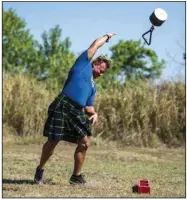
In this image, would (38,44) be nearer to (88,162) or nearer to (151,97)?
(151,97)

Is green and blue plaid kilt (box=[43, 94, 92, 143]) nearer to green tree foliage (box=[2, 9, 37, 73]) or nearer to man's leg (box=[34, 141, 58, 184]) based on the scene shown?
man's leg (box=[34, 141, 58, 184])

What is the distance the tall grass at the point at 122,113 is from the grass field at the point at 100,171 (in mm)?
779

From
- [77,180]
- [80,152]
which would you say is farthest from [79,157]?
[77,180]

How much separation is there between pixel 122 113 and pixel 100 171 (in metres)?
5.14

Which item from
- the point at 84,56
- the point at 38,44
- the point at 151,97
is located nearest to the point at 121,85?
the point at 151,97

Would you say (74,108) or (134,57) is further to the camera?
(134,57)

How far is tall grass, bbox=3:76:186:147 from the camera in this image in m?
12.3

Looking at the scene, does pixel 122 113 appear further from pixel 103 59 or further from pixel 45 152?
pixel 45 152

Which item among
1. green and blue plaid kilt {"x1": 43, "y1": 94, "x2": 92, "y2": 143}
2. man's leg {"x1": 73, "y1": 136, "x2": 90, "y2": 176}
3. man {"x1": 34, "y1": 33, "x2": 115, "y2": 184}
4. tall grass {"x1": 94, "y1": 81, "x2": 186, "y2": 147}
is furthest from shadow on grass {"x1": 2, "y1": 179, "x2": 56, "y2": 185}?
tall grass {"x1": 94, "y1": 81, "x2": 186, "y2": 147}

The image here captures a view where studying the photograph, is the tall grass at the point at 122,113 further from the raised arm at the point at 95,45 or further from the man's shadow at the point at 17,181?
the raised arm at the point at 95,45

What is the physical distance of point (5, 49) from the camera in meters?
33.4

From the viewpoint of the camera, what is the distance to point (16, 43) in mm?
33344

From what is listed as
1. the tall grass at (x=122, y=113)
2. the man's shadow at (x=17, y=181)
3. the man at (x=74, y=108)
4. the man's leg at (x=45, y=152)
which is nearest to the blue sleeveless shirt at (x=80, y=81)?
the man at (x=74, y=108)

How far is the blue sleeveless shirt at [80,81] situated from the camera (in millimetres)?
5625
